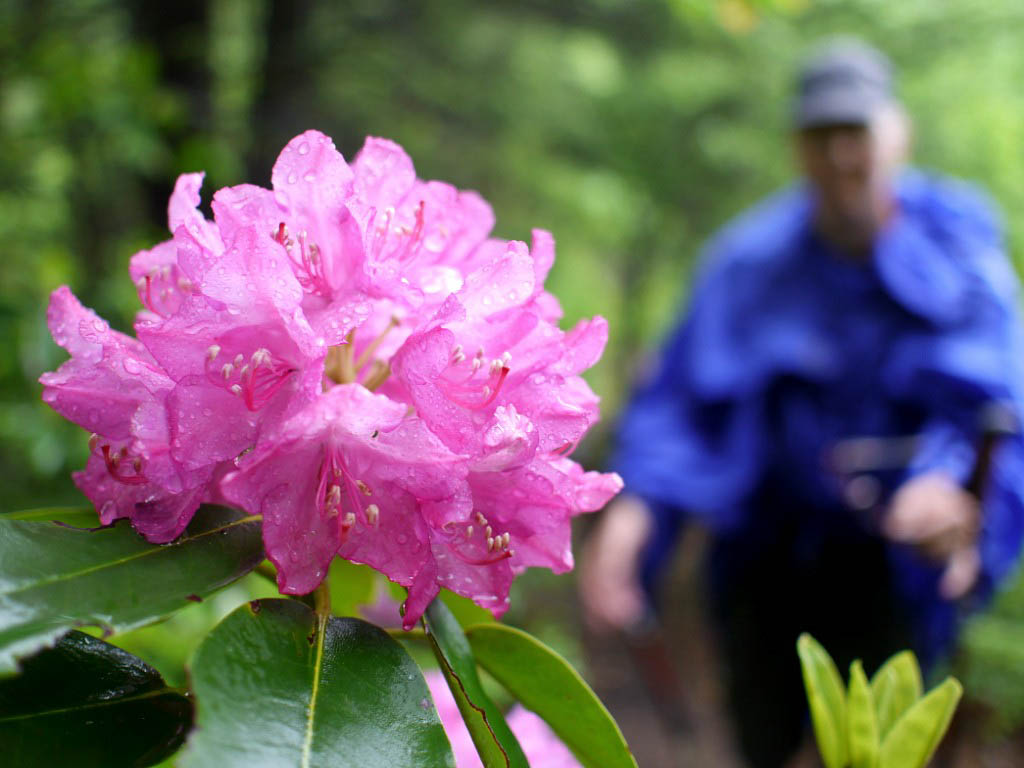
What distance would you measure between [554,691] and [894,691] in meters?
0.24

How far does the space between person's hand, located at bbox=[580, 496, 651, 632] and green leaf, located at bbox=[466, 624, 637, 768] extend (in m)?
1.59

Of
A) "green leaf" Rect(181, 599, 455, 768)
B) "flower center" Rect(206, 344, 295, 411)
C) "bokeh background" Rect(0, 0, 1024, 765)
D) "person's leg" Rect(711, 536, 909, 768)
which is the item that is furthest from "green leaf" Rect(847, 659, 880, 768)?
"person's leg" Rect(711, 536, 909, 768)

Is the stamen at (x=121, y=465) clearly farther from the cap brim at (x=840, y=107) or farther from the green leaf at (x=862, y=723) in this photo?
the cap brim at (x=840, y=107)

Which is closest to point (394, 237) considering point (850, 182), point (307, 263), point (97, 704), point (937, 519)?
point (307, 263)

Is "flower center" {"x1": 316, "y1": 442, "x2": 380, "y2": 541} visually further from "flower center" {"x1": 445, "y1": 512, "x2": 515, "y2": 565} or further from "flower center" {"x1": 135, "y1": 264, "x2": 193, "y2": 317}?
"flower center" {"x1": 135, "y1": 264, "x2": 193, "y2": 317}

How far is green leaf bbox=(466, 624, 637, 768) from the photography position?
0.50 metres

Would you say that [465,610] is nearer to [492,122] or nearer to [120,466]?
[120,466]

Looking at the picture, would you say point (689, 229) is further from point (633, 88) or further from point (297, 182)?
point (297, 182)

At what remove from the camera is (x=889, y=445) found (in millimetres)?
2170

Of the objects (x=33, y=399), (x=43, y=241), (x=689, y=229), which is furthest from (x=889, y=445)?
(x=689, y=229)

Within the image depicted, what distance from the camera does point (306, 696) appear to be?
43 centimetres

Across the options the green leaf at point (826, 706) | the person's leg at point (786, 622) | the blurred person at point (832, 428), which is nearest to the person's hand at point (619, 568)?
the blurred person at point (832, 428)

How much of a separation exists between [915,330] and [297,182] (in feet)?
6.56

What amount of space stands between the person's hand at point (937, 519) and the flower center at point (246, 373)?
1.70 metres
